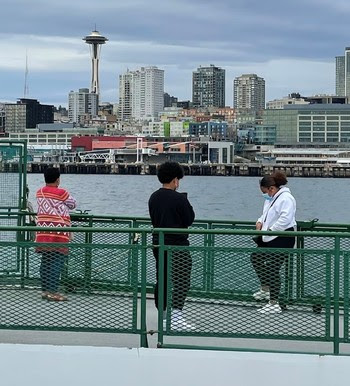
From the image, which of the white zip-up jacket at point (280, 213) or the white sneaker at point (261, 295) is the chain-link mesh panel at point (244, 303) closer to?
the white sneaker at point (261, 295)

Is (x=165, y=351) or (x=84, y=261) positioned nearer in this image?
(x=165, y=351)

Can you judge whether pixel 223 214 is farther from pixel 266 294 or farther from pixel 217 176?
pixel 217 176

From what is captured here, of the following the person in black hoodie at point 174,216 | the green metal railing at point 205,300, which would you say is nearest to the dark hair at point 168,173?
the person in black hoodie at point 174,216

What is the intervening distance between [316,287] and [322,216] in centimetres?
6027

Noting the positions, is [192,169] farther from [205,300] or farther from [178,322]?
[178,322]

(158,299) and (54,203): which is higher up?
(54,203)

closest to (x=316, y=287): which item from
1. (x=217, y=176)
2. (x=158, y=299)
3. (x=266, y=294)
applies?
(x=266, y=294)

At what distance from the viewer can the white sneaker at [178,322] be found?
7.00 meters

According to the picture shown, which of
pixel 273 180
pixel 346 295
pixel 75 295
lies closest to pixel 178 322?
pixel 75 295

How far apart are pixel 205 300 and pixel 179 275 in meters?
0.44

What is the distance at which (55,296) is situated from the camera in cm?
725

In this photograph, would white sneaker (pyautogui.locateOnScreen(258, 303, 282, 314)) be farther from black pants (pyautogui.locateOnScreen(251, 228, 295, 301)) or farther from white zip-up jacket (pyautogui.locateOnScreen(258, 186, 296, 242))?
white zip-up jacket (pyautogui.locateOnScreen(258, 186, 296, 242))

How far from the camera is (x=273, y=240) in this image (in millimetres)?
7629

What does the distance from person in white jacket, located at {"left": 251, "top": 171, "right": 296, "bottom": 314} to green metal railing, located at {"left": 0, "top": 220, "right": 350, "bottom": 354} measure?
7 centimetres
